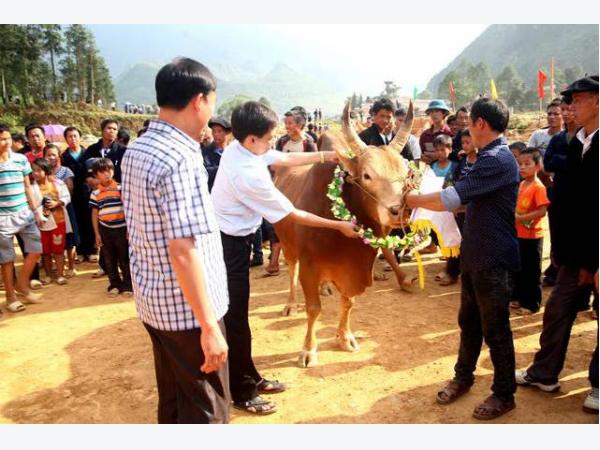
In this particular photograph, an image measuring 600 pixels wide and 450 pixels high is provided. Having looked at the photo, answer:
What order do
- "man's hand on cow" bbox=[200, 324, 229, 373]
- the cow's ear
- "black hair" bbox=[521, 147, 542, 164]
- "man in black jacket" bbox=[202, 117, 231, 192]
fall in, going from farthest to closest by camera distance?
1. "man in black jacket" bbox=[202, 117, 231, 192]
2. "black hair" bbox=[521, 147, 542, 164]
3. the cow's ear
4. "man's hand on cow" bbox=[200, 324, 229, 373]

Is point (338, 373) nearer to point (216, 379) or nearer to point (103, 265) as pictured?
point (216, 379)

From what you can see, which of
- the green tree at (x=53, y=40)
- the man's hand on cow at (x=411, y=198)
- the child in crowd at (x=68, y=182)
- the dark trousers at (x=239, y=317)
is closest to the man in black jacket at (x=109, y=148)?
the child in crowd at (x=68, y=182)

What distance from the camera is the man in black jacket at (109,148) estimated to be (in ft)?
23.8

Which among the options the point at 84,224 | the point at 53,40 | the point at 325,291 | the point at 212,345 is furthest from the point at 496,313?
the point at 53,40

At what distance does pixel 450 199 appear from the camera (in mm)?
3039

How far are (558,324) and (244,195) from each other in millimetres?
2578

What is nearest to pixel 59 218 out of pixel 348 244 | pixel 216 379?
pixel 348 244

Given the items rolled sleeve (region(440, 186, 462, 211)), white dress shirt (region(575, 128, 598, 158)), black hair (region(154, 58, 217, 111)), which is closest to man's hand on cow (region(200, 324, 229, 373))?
black hair (region(154, 58, 217, 111))

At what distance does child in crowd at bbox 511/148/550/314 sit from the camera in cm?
491

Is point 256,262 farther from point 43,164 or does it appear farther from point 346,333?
point 43,164

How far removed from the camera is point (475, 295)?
3293 millimetres

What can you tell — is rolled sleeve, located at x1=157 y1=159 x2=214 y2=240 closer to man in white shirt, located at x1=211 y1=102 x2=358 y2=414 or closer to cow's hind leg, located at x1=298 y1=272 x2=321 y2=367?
man in white shirt, located at x1=211 y1=102 x2=358 y2=414

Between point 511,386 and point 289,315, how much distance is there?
2.73m

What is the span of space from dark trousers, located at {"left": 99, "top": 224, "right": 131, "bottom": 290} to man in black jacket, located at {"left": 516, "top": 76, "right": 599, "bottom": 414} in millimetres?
5185
